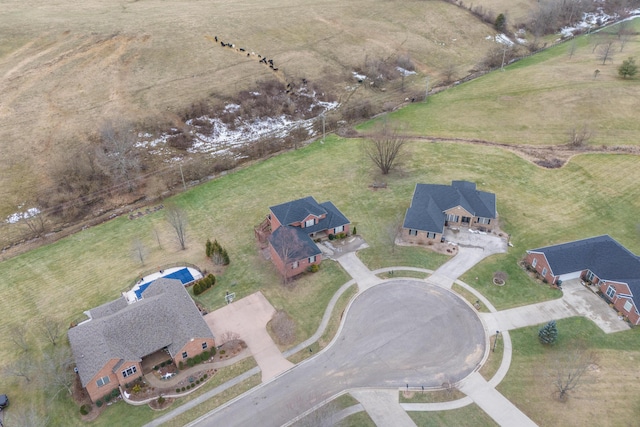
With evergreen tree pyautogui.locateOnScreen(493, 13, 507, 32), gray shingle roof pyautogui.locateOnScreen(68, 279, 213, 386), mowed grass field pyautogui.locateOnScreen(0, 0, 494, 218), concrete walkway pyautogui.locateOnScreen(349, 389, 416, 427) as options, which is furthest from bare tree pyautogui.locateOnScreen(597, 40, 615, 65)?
gray shingle roof pyautogui.locateOnScreen(68, 279, 213, 386)

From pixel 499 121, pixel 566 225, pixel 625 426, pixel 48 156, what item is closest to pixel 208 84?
pixel 48 156

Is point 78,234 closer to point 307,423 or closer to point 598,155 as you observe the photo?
point 307,423

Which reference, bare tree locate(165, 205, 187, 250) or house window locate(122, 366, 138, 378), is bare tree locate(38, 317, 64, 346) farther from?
bare tree locate(165, 205, 187, 250)

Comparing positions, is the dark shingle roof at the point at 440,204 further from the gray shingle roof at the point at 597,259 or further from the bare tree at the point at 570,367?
the bare tree at the point at 570,367

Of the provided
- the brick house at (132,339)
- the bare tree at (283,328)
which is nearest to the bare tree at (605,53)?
the bare tree at (283,328)

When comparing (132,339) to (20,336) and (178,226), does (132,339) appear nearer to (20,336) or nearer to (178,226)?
(20,336)

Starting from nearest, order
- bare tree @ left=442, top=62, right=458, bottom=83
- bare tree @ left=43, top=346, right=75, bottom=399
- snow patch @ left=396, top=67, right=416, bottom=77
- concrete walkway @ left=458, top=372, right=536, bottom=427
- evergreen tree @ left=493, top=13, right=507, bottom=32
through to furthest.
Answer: concrete walkway @ left=458, top=372, right=536, bottom=427 < bare tree @ left=43, top=346, right=75, bottom=399 < bare tree @ left=442, top=62, right=458, bottom=83 < snow patch @ left=396, top=67, right=416, bottom=77 < evergreen tree @ left=493, top=13, right=507, bottom=32
